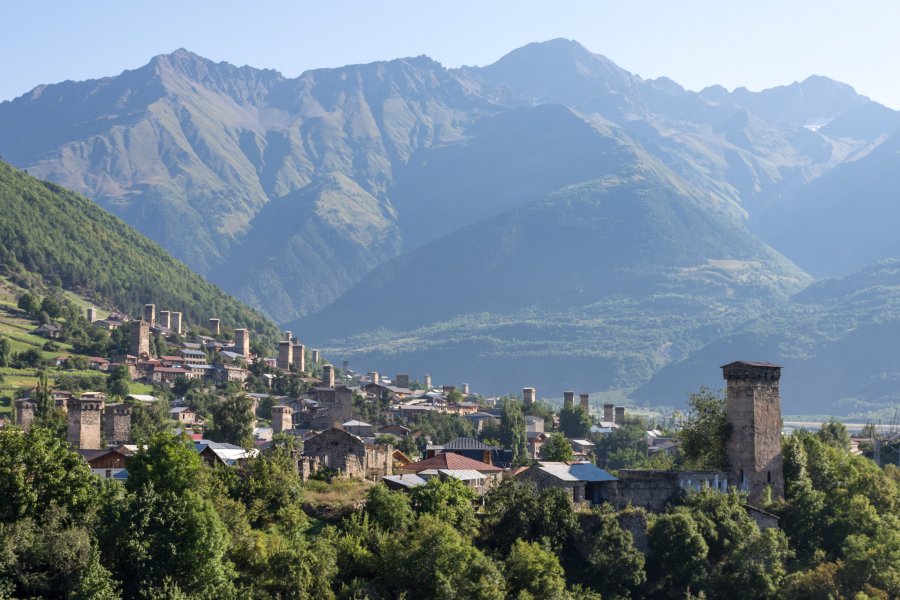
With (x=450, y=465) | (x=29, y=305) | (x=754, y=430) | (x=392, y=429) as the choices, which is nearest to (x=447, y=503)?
(x=450, y=465)

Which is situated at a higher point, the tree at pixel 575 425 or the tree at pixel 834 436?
the tree at pixel 834 436

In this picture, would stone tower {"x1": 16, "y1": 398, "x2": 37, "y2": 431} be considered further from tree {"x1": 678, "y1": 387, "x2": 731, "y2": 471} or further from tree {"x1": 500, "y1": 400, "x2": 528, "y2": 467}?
tree {"x1": 678, "y1": 387, "x2": 731, "y2": 471}

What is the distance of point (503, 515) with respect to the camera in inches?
2886

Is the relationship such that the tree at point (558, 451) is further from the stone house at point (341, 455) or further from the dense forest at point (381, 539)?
the dense forest at point (381, 539)

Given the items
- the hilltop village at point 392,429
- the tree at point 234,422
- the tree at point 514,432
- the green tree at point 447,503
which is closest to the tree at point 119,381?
the hilltop village at point 392,429

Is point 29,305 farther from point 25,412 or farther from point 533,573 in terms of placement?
point 533,573

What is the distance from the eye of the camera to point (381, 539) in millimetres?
68188

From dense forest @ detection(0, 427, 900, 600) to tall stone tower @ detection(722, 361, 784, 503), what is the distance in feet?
5.24

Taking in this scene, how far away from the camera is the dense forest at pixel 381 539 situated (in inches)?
2376

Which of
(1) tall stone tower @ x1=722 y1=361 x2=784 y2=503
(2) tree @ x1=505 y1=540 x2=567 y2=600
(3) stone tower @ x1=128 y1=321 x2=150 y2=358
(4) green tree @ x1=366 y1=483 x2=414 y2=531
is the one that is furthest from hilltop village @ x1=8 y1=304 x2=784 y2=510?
(2) tree @ x1=505 y1=540 x2=567 y2=600

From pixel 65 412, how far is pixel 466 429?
4883 cm

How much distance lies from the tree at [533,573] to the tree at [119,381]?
252ft

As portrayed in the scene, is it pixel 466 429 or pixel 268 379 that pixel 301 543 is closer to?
pixel 466 429

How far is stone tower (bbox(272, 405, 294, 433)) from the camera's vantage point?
141 metres
